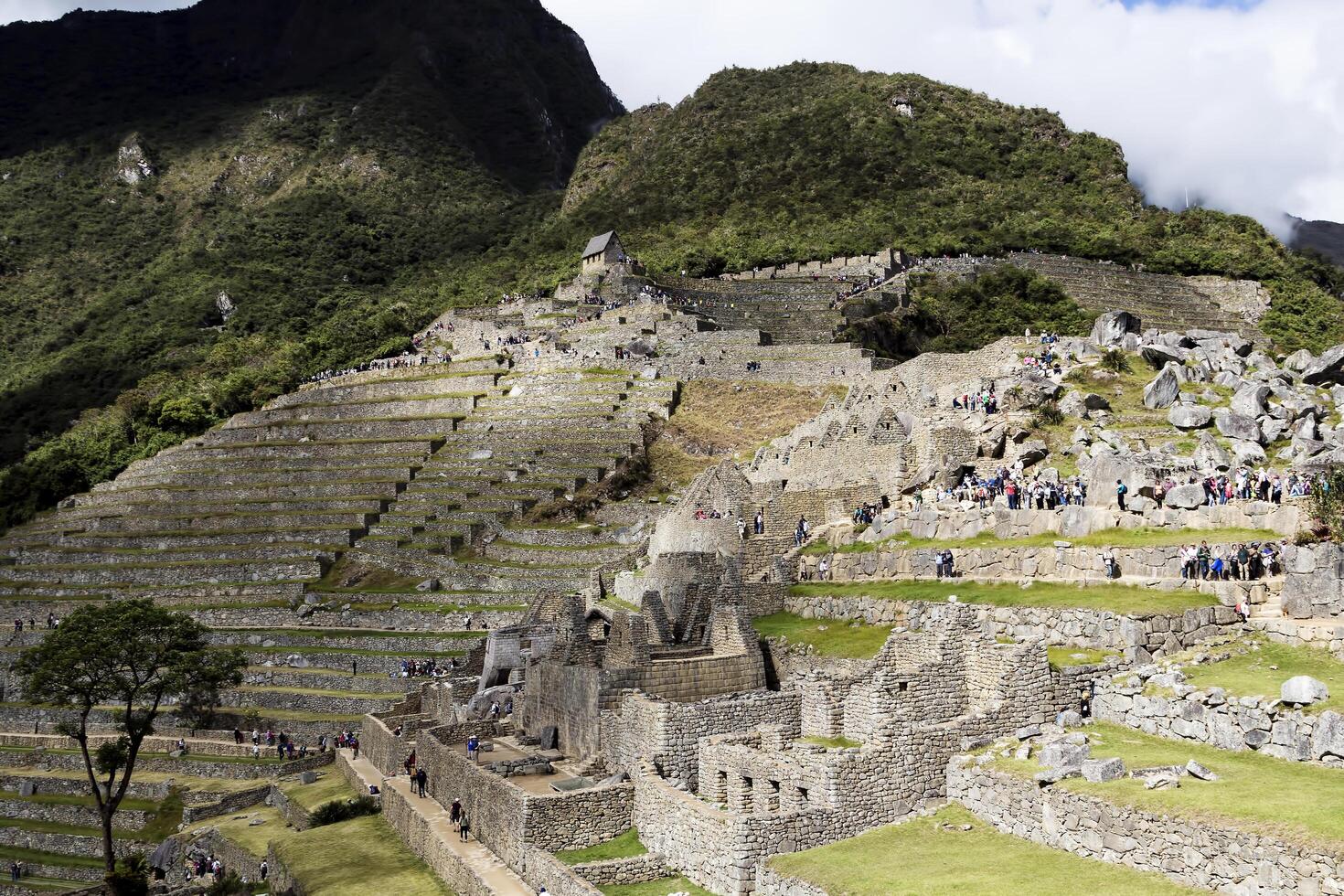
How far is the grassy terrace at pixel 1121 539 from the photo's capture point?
1759 cm

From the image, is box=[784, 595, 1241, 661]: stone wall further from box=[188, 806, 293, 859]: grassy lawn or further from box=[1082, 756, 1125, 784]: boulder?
box=[188, 806, 293, 859]: grassy lawn

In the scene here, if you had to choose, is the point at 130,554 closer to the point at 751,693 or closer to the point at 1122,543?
the point at 751,693

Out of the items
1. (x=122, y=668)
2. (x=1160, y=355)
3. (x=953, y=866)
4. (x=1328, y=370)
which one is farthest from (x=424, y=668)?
(x=953, y=866)

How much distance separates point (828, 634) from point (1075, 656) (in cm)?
612

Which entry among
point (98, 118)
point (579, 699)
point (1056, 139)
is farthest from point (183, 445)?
point (98, 118)

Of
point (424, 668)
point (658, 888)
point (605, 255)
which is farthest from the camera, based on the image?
point (605, 255)

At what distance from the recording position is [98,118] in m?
168

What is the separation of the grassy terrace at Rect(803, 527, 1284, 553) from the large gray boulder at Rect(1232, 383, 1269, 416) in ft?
20.3

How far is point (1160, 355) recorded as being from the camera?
28.9m

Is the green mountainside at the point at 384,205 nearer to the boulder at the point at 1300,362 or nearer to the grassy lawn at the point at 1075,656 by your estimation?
the boulder at the point at 1300,362

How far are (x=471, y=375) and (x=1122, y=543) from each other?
47.2m

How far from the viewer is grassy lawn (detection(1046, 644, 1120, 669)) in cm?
1523

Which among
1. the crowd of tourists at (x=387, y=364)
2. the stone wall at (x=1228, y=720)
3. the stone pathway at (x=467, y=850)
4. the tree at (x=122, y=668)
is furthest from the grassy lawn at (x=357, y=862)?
the crowd of tourists at (x=387, y=364)

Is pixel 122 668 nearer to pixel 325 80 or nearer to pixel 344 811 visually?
pixel 344 811
